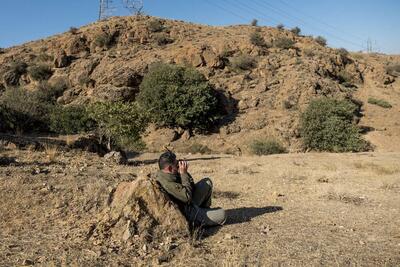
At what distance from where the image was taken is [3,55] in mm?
40531

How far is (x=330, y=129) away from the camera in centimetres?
2502

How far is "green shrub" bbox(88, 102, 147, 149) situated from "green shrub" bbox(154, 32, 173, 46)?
24073 mm

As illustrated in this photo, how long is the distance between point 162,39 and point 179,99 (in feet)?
40.0

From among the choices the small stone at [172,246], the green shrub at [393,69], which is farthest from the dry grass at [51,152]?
the green shrub at [393,69]

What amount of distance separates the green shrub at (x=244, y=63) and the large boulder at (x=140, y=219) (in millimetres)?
30397

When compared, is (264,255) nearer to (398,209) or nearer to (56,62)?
(398,209)

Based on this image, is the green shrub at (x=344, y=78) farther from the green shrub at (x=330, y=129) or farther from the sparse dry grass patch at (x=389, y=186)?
the sparse dry grass patch at (x=389, y=186)

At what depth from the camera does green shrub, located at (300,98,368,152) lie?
2469 centimetres

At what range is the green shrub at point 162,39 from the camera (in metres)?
40.2

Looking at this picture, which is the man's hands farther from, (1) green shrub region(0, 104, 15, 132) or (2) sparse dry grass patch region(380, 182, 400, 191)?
(1) green shrub region(0, 104, 15, 132)

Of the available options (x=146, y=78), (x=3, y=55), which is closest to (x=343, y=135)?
(x=146, y=78)

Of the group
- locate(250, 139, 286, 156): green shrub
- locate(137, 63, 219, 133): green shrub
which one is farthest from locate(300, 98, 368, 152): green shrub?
locate(137, 63, 219, 133): green shrub

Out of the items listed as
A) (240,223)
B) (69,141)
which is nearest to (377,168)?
(240,223)

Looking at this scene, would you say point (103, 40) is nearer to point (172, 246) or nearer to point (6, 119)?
point (6, 119)
